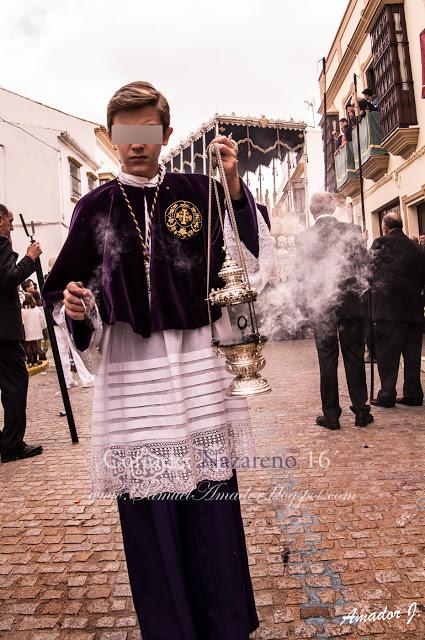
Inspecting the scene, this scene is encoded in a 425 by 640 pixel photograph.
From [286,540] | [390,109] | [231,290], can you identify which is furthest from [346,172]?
[231,290]

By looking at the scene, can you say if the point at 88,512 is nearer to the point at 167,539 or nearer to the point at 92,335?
the point at 167,539

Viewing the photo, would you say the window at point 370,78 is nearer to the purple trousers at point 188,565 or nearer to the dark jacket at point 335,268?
the dark jacket at point 335,268

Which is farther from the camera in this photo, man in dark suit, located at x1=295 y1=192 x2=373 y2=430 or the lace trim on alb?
man in dark suit, located at x1=295 y1=192 x2=373 y2=430

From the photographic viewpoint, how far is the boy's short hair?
65.8 inches

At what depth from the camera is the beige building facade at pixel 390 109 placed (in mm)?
10422

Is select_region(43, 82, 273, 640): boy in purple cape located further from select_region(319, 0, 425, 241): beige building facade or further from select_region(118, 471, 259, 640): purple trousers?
select_region(319, 0, 425, 241): beige building facade

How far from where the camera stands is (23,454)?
4625 mm

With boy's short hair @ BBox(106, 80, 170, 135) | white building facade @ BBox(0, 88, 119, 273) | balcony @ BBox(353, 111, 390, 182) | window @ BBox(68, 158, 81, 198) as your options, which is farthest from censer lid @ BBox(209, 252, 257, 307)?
window @ BBox(68, 158, 81, 198)

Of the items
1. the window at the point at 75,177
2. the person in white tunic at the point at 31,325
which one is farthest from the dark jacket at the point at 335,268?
the window at the point at 75,177

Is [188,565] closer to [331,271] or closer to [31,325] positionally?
[331,271]

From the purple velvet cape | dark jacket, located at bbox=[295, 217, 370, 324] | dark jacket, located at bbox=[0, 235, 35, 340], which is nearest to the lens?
the purple velvet cape

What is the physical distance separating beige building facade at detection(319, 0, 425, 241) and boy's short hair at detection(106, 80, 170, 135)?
8243 millimetres

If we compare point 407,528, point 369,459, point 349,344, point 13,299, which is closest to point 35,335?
point 13,299

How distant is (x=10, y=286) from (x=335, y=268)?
9.94ft
